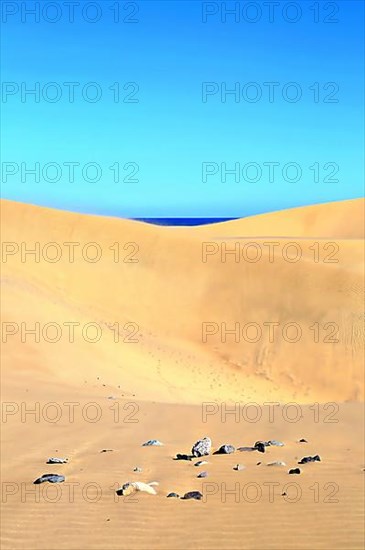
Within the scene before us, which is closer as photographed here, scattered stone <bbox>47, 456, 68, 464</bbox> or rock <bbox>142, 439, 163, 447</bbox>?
scattered stone <bbox>47, 456, 68, 464</bbox>

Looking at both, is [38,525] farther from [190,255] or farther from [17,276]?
[190,255]

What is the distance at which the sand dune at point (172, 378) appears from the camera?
15.4 feet

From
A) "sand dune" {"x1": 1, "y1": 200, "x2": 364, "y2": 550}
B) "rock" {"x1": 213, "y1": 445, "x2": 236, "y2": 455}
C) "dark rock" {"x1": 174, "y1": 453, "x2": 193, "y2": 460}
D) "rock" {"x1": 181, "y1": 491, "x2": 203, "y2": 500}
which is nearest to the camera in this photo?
"sand dune" {"x1": 1, "y1": 200, "x2": 364, "y2": 550}

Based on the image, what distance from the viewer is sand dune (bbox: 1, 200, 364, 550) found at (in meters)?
4.70

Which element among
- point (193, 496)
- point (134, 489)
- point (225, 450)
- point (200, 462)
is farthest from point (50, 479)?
point (225, 450)

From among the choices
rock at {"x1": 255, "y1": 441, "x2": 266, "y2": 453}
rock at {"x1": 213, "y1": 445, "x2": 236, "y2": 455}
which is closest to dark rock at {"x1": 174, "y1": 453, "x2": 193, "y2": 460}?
rock at {"x1": 213, "y1": 445, "x2": 236, "y2": 455}

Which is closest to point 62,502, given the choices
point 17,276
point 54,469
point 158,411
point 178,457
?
point 54,469

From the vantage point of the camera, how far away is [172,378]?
14195 mm

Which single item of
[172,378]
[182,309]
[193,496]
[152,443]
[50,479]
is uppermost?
[182,309]

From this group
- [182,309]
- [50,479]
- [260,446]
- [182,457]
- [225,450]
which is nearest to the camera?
[50,479]

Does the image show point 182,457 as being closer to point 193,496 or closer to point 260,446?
point 260,446

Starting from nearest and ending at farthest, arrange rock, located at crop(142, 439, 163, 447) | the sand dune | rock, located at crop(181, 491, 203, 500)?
the sand dune
rock, located at crop(181, 491, 203, 500)
rock, located at crop(142, 439, 163, 447)

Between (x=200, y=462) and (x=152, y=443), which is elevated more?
(x=152, y=443)

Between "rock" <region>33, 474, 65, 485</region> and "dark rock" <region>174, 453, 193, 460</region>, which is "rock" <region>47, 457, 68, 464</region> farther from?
"dark rock" <region>174, 453, 193, 460</region>
